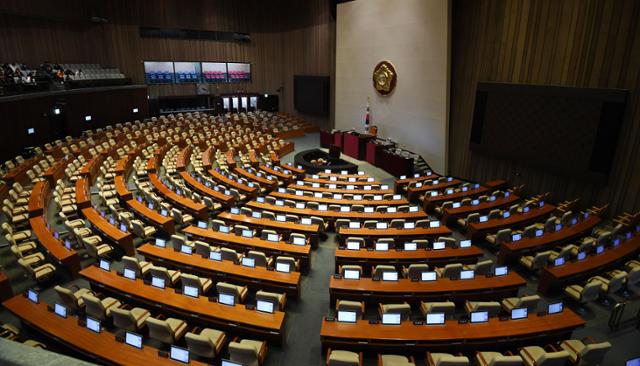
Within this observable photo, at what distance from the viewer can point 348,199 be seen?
13422 mm

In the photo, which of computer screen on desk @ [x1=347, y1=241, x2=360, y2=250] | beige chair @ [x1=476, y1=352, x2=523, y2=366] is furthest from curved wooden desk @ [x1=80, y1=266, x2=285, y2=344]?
beige chair @ [x1=476, y1=352, x2=523, y2=366]

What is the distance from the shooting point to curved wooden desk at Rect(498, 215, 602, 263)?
9438 mm

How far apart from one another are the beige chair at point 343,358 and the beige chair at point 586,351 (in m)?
3.50

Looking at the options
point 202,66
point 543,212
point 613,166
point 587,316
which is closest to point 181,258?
point 587,316

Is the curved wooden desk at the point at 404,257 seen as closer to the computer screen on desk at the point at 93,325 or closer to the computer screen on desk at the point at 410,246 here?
the computer screen on desk at the point at 410,246

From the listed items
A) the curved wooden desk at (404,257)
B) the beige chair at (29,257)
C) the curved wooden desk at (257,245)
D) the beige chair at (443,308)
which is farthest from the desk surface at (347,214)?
the beige chair at (29,257)

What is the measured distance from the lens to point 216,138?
906 inches

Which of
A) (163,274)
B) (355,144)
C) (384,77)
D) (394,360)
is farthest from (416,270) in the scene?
(384,77)

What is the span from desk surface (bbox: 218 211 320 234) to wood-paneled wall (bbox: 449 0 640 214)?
9539mm

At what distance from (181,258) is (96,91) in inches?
766

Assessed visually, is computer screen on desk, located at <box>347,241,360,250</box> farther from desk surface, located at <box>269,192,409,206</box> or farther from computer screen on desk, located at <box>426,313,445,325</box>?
desk surface, located at <box>269,192,409,206</box>

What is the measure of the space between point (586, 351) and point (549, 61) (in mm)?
10861

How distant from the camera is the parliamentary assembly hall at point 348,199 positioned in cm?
643

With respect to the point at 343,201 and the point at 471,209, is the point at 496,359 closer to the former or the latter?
the point at 471,209
